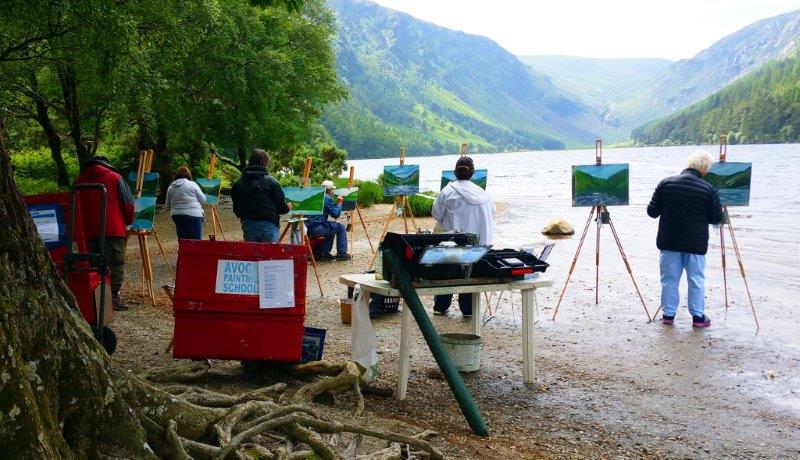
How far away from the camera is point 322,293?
1084cm

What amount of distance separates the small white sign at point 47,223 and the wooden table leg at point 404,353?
3634 millimetres

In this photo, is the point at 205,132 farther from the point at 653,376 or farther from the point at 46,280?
the point at 46,280

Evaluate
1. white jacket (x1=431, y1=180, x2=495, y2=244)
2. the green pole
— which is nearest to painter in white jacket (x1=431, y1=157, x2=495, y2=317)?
white jacket (x1=431, y1=180, x2=495, y2=244)

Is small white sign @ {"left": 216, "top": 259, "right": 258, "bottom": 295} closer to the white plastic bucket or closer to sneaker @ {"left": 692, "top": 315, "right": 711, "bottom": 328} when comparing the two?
the white plastic bucket

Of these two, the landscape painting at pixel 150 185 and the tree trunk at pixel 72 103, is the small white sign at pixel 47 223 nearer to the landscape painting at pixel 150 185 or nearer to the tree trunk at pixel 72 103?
the landscape painting at pixel 150 185

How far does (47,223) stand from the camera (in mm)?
7055

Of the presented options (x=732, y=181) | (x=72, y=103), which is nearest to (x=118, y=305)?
(x=732, y=181)

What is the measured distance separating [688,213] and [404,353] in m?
4.63

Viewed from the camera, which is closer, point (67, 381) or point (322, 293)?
point (67, 381)

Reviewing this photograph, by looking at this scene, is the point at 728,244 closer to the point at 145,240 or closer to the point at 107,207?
the point at 145,240

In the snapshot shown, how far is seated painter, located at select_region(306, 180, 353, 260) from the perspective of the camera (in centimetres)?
1386

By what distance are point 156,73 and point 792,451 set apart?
12.7 m

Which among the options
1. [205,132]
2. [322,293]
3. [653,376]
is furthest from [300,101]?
[653,376]

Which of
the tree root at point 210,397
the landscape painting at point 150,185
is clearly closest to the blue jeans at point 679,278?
the tree root at point 210,397
